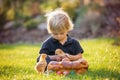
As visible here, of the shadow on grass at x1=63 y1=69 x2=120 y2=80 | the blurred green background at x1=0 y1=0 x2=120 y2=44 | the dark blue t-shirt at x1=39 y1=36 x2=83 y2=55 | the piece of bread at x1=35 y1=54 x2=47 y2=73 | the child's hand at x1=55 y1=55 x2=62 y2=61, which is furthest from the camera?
the blurred green background at x1=0 y1=0 x2=120 y2=44

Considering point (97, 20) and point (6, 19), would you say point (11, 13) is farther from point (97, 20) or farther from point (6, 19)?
point (97, 20)

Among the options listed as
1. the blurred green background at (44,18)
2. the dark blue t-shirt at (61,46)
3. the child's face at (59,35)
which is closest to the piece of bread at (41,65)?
the dark blue t-shirt at (61,46)

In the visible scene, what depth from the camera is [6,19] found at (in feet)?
74.7

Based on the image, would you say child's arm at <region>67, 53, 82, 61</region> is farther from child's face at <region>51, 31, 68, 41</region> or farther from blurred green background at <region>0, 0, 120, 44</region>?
blurred green background at <region>0, 0, 120, 44</region>

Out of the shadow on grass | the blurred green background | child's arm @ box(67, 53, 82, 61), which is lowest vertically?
the shadow on grass

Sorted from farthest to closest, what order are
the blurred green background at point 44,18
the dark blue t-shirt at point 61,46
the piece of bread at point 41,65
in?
the blurred green background at point 44,18, the dark blue t-shirt at point 61,46, the piece of bread at point 41,65

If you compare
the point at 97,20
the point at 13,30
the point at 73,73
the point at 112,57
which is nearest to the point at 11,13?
the point at 13,30

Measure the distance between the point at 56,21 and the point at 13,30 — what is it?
567 inches

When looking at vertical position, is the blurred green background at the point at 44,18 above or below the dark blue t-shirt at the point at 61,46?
above

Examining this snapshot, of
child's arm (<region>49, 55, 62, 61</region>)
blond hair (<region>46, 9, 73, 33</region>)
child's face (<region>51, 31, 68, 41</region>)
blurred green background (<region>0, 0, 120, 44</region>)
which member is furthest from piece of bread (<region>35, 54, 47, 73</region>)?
blurred green background (<region>0, 0, 120, 44</region>)

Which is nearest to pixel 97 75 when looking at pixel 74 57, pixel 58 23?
pixel 74 57

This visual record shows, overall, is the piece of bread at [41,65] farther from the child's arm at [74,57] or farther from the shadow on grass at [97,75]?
the shadow on grass at [97,75]

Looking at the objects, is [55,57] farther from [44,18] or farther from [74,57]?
[44,18]

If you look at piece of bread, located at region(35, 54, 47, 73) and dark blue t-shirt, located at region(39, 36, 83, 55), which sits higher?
dark blue t-shirt, located at region(39, 36, 83, 55)
